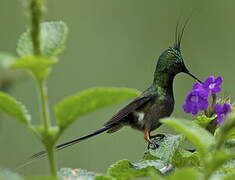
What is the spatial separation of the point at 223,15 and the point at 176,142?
679cm

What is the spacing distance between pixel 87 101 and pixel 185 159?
1.92 feet

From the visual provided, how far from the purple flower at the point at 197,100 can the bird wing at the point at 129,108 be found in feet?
1.35

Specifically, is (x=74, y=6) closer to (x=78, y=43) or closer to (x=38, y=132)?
(x=78, y=43)

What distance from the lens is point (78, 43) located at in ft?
28.7

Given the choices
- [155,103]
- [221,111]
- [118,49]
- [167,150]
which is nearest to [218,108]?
[221,111]

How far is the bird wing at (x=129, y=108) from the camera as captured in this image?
259cm

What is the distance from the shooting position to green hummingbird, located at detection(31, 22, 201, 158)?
272 centimetres

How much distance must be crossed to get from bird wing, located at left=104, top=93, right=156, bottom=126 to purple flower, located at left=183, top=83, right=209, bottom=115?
411 mm

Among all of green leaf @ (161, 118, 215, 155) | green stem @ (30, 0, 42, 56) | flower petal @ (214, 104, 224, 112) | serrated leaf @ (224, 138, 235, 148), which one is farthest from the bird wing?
green stem @ (30, 0, 42, 56)

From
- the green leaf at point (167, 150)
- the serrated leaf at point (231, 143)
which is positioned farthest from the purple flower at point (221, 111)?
the green leaf at point (167, 150)

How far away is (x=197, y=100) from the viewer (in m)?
2.18

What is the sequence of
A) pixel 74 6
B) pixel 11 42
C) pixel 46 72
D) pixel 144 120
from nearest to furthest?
pixel 46 72
pixel 144 120
pixel 11 42
pixel 74 6

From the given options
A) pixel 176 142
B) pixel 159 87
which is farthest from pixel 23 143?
pixel 176 142

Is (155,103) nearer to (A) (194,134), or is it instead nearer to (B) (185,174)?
(A) (194,134)
